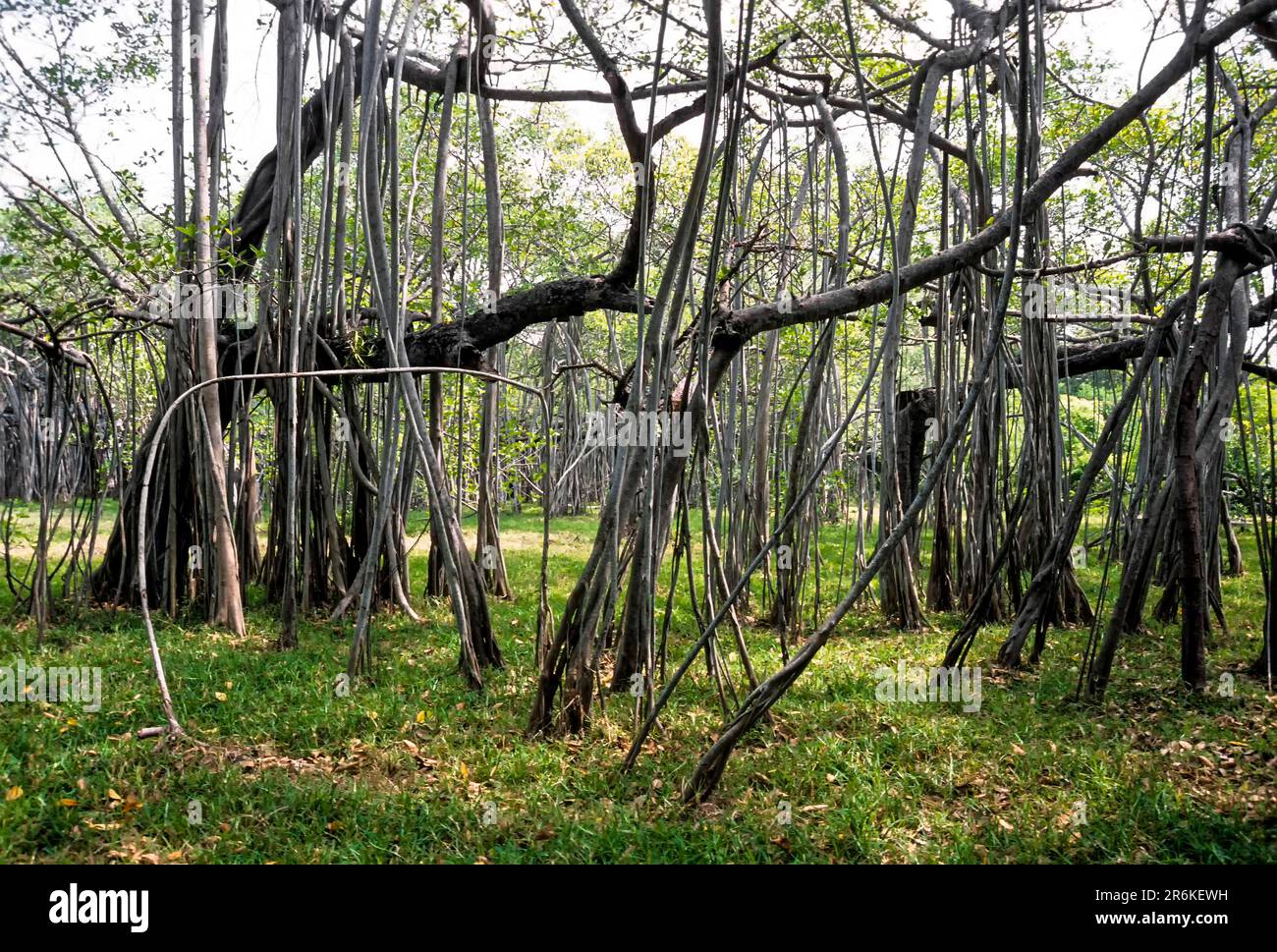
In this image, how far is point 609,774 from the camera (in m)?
2.62

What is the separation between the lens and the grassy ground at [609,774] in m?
2.20

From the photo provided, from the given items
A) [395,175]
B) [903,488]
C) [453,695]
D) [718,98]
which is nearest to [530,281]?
[903,488]

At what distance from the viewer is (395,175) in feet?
11.9

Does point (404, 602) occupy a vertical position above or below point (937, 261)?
below

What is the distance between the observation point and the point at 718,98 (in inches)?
87.3

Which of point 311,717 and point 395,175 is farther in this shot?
point 395,175

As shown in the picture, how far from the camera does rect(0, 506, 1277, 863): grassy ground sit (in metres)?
2.20

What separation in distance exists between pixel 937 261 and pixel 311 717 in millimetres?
2864

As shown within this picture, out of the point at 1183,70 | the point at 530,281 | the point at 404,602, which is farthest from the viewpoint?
the point at 530,281

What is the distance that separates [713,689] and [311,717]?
1.63 m

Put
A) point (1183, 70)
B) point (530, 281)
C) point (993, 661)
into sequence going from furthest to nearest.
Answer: point (530, 281)
point (993, 661)
point (1183, 70)
